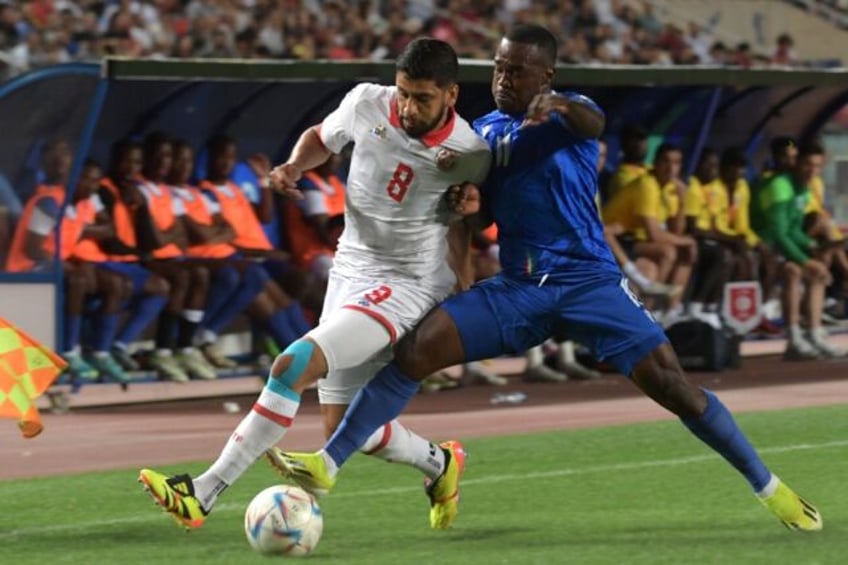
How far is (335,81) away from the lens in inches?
561

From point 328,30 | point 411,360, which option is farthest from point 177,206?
point 328,30

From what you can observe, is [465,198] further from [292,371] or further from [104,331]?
[104,331]

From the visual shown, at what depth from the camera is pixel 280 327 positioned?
14781 mm

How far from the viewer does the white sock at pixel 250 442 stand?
24.1 ft

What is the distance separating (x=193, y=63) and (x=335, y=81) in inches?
50.9

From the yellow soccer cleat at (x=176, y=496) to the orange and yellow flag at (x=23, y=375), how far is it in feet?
2.68

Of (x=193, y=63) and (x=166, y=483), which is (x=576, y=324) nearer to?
(x=166, y=483)

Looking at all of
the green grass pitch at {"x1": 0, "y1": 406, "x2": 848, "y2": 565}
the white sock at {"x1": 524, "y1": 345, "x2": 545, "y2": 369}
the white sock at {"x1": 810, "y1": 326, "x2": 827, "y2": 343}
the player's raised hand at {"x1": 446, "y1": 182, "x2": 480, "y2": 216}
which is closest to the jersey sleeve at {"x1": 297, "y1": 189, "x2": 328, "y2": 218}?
the white sock at {"x1": 524, "y1": 345, "x2": 545, "y2": 369}

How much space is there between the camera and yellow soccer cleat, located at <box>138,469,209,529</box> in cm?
721

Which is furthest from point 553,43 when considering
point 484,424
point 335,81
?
point 335,81

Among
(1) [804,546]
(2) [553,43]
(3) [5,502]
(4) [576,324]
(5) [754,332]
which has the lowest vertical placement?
(5) [754,332]

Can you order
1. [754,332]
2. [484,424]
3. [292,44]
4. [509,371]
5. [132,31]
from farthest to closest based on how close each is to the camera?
[292,44]
[132,31]
[754,332]
[509,371]
[484,424]

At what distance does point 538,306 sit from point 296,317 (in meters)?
7.43

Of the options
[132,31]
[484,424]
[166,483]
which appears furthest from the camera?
[132,31]
